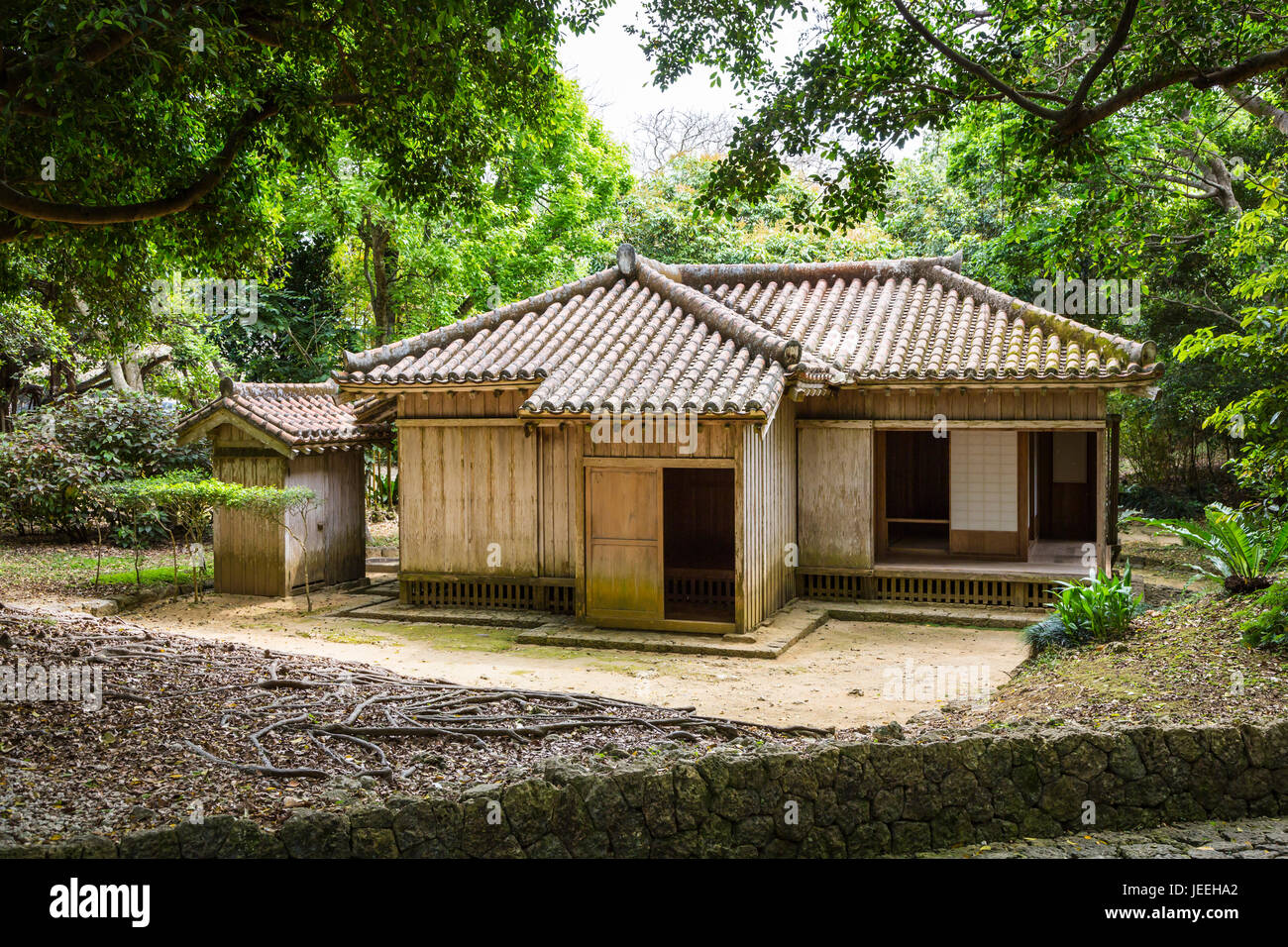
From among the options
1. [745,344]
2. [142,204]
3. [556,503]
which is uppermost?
[142,204]

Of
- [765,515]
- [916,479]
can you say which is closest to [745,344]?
[765,515]

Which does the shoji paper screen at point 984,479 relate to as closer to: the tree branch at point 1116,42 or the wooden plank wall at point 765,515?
the wooden plank wall at point 765,515

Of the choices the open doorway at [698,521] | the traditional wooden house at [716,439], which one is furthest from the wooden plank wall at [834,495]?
the open doorway at [698,521]

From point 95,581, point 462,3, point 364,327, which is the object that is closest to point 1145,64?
point 462,3

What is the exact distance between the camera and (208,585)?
15.2 m

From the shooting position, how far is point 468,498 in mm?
13375

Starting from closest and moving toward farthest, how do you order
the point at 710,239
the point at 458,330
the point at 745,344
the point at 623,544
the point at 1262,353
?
the point at 1262,353, the point at 623,544, the point at 745,344, the point at 458,330, the point at 710,239

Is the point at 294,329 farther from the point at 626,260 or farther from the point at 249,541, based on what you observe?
Answer: the point at 626,260

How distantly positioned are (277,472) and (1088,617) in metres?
10.7

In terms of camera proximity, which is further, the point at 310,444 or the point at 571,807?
the point at 310,444

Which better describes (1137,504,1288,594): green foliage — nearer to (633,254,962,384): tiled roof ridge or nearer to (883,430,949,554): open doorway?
(633,254,962,384): tiled roof ridge

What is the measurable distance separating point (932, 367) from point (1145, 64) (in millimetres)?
4631

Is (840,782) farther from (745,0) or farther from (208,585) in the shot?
(208,585)

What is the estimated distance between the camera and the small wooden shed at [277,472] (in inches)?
556
